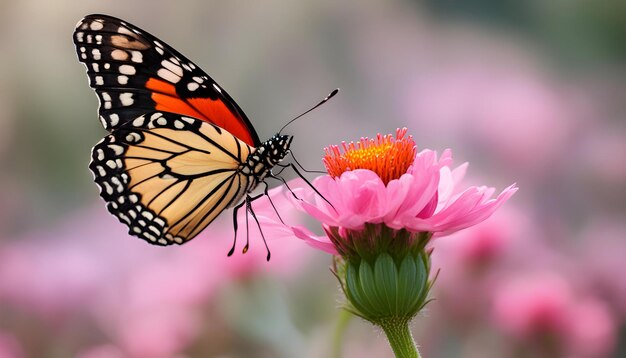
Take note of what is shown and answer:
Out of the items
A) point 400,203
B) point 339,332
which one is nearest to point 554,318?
point 339,332

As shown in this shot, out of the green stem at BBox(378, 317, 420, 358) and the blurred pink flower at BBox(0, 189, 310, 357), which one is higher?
the blurred pink flower at BBox(0, 189, 310, 357)

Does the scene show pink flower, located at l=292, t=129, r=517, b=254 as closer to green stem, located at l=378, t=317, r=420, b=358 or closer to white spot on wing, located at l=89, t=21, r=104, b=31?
green stem, located at l=378, t=317, r=420, b=358

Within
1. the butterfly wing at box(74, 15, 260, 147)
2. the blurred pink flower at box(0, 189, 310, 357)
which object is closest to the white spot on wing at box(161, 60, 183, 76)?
the butterfly wing at box(74, 15, 260, 147)

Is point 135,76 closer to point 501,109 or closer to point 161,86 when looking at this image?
point 161,86

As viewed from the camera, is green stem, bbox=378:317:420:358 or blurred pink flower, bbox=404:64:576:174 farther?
blurred pink flower, bbox=404:64:576:174

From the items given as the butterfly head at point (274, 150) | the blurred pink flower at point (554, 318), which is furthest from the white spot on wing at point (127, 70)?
the blurred pink flower at point (554, 318)

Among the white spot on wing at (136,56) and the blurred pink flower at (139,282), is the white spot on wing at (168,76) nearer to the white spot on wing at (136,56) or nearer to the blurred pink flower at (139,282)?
the white spot on wing at (136,56)

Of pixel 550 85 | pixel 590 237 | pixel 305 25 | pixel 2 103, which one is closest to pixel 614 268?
pixel 590 237
